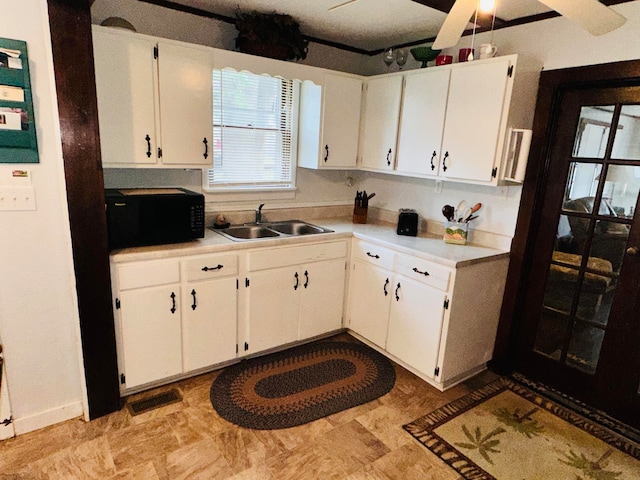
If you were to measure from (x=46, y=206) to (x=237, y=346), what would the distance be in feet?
4.70

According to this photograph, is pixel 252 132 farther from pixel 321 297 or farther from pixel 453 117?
pixel 453 117

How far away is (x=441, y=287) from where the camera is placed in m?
2.56

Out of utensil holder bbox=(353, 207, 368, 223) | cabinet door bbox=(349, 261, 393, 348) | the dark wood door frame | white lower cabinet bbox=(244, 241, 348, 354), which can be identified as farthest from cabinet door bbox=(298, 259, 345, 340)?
the dark wood door frame

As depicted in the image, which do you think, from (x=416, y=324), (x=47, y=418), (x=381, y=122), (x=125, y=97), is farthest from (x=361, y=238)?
(x=47, y=418)

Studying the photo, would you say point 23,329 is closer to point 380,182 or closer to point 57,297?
point 57,297

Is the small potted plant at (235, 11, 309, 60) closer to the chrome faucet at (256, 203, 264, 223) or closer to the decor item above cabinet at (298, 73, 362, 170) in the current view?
the decor item above cabinet at (298, 73, 362, 170)

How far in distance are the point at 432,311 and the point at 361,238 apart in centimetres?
81

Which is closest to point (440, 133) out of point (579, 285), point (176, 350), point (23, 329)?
point (579, 285)

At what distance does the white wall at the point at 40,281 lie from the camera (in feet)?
6.15

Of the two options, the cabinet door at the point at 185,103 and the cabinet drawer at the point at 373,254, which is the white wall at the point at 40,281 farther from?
the cabinet drawer at the point at 373,254

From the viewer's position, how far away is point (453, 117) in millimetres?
2742

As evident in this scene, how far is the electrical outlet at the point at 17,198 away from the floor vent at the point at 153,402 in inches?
49.4

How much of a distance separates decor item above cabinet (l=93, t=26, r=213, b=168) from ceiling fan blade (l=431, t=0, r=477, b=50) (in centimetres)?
149

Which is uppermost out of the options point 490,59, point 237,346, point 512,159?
point 490,59
